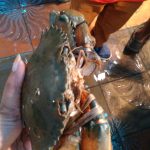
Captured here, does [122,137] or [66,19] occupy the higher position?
[66,19]

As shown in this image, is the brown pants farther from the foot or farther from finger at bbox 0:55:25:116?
finger at bbox 0:55:25:116

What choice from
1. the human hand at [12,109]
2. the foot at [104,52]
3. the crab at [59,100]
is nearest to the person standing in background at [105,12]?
the foot at [104,52]

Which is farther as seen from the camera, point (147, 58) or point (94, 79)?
point (147, 58)

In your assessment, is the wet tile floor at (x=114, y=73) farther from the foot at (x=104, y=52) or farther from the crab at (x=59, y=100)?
the crab at (x=59, y=100)

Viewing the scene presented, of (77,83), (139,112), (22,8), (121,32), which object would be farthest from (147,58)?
(77,83)

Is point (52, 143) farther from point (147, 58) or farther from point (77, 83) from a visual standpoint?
point (147, 58)

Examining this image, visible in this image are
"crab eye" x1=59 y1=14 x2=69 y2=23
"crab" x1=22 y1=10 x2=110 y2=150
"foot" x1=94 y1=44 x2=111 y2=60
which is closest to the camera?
"crab" x1=22 y1=10 x2=110 y2=150

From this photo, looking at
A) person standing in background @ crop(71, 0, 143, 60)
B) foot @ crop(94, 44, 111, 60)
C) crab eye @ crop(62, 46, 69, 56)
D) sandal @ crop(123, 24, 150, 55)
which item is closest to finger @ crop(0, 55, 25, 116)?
crab eye @ crop(62, 46, 69, 56)
